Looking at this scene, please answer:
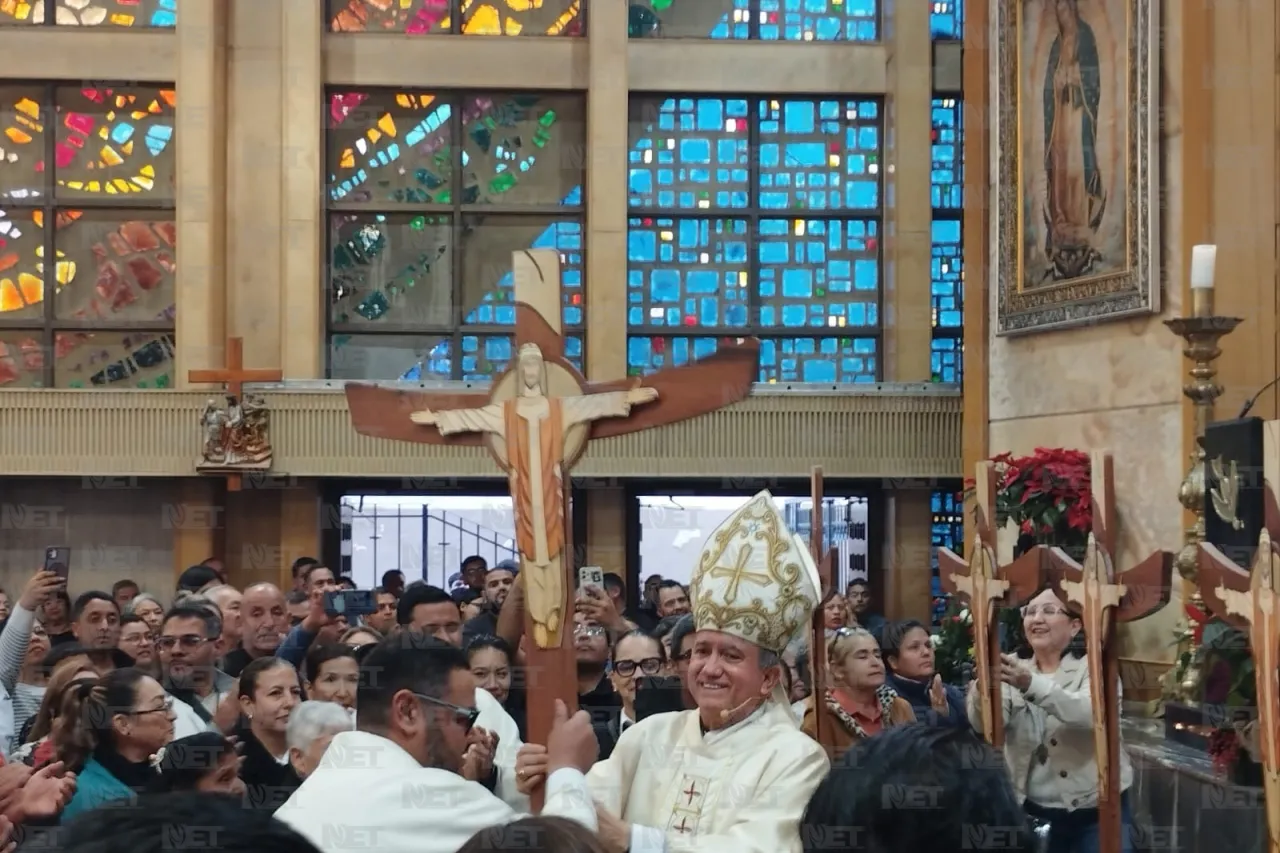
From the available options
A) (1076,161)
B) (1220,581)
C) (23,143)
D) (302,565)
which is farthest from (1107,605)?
(23,143)

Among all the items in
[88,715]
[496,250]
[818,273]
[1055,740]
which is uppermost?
[496,250]

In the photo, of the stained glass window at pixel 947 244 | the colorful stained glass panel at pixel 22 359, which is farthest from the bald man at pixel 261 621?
the stained glass window at pixel 947 244

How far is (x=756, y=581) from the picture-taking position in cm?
438

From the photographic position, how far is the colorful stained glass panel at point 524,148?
15188mm

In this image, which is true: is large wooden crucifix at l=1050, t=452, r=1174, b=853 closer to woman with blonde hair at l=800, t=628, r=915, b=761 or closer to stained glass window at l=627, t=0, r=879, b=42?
woman with blonde hair at l=800, t=628, r=915, b=761

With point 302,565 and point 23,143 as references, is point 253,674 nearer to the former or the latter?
point 302,565

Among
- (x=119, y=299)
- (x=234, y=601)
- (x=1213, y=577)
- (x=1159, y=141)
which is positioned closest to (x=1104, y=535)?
(x=1213, y=577)

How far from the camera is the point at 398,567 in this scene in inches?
580

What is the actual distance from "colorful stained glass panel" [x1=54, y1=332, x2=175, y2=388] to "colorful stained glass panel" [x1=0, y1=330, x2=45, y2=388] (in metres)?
0.15

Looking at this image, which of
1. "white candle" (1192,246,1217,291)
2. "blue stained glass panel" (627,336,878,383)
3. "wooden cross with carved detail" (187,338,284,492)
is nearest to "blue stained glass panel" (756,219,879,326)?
"blue stained glass panel" (627,336,878,383)

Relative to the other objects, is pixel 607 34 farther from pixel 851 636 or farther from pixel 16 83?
pixel 851 636

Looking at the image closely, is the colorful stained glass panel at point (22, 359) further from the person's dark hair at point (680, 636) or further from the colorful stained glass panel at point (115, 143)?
the person's dark hair at point (680, 636)

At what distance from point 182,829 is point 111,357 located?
45.7 feet

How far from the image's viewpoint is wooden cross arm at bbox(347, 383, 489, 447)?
4.89 meters
